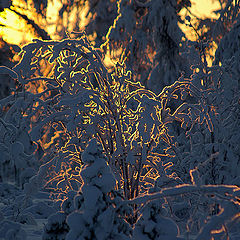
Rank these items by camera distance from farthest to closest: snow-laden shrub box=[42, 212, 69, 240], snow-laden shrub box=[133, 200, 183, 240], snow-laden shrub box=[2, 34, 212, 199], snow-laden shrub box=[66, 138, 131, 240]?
snow-laden shrub box=[2, 34, 212, 199], snow-laden shrub box=[42, 212, 69, 240], snow-laden shrub box=[66, 138, 131, 240], snow-laden shrub box=[133, 200, 183, 240]

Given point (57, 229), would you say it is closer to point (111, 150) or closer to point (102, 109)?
point (111, 150)

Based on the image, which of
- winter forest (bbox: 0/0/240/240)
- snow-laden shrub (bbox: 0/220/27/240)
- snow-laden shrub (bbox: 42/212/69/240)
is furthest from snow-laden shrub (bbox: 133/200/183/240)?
snow-laden shrub (bbox: 0/220/27/240)

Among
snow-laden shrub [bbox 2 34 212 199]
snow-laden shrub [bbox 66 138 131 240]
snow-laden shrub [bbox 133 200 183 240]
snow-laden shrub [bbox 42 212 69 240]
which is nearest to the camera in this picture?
snow-laden shrub [bbox 133 200 183 240]

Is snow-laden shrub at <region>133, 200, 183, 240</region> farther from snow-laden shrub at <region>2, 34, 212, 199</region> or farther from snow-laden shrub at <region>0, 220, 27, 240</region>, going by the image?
snow-laden shrub at <region>0, 220, 27, 240</region>

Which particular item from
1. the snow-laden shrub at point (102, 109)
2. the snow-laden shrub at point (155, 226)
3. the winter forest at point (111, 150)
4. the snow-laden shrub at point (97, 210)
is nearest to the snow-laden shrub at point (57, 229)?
the winter forest at point (111, 150)

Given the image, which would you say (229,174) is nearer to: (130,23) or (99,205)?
(99,205)

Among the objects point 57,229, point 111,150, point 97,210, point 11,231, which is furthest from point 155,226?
point 11,231

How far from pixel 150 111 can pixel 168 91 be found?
1047 mm

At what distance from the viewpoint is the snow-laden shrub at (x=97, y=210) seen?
3639 millimetres

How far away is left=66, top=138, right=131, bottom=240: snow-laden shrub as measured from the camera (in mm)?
3639

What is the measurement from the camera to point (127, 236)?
12.4ft

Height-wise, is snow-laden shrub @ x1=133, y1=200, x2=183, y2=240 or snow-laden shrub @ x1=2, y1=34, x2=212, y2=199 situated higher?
snow-laden shrub @ x1=2, y1=34, x2=212, y2=199

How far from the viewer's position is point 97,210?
368 centimetres

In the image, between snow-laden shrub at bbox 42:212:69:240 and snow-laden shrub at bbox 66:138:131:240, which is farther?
snow-laden shrub at bbox 42:212:69:240
